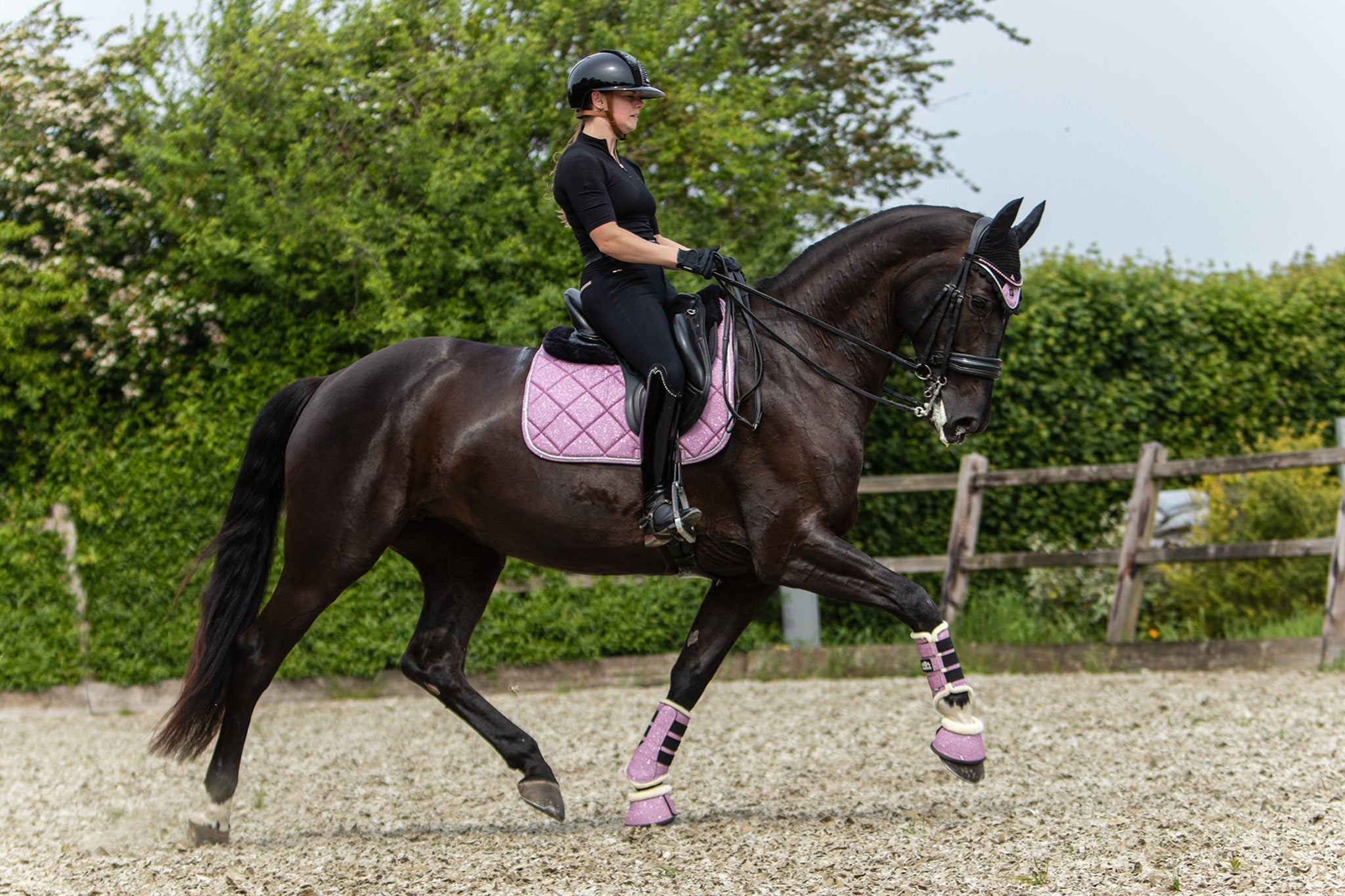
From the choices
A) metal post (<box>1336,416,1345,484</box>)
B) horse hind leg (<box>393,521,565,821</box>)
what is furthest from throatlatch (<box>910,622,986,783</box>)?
metal post (<box>1336,416,1345,484</box>)

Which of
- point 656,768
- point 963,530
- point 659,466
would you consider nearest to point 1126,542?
point 963,530

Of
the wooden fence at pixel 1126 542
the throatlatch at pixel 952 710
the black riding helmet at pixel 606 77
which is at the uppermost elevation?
the black riding helmet at pixel 606 77

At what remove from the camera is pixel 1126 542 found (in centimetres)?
917

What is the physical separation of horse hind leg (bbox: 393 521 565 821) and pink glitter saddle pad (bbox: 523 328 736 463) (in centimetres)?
88

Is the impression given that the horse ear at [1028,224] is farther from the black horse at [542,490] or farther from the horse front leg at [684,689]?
the horse front leg at [684,689]

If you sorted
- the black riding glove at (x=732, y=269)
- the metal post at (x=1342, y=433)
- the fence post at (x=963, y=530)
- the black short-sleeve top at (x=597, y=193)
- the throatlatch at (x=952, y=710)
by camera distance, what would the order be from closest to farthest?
the throatlatch at (x=952, y=710), the black short-sleeve top at (x=597, y=193), the black riding glove at (x=732, y=269), the fence post at (x=963, y=530), the metal post at (x=1342, y=433)

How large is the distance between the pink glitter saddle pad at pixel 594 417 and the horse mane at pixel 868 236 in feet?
1.27

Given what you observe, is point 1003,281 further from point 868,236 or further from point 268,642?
point 268,642

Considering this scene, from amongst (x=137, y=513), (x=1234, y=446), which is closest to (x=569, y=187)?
(x=137, y=513)

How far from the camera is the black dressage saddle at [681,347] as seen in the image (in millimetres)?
4555

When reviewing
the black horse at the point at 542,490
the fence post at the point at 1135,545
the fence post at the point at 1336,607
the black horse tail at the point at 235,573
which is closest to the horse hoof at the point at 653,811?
the black horse at the point at 542,490

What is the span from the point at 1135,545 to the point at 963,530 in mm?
1308

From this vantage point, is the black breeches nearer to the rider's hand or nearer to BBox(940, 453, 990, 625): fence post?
the rider's hand

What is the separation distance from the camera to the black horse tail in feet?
16.3
